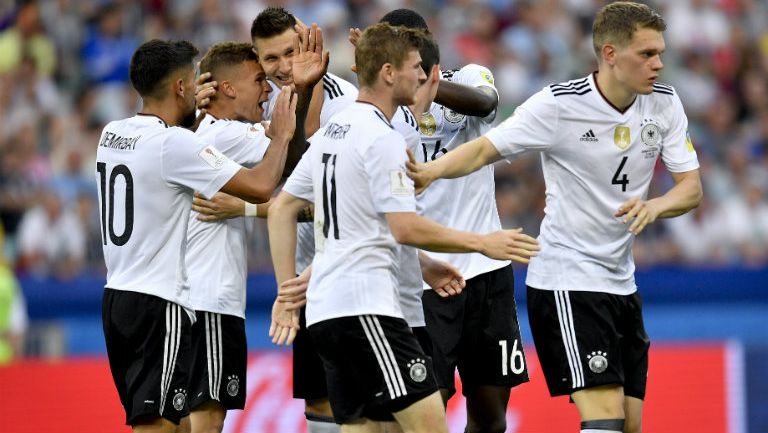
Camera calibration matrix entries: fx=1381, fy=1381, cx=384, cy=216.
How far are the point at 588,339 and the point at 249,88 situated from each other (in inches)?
96.7

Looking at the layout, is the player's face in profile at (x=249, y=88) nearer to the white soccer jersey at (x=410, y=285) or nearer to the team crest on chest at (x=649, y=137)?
the white soccer jersey at (x=410, y=285)

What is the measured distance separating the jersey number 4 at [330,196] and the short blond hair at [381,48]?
413mm

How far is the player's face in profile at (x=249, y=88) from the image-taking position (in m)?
8.07

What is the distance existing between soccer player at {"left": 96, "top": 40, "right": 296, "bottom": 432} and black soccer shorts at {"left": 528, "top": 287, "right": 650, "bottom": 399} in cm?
168

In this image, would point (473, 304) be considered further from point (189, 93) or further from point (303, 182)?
point (189, 93)

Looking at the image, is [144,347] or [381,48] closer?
[381,48]

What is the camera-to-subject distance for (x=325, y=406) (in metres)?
8.30

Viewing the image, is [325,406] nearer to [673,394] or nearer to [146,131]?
[146,131]

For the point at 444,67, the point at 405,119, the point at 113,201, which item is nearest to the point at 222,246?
the point at 113,201

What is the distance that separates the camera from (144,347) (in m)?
→ 7.13

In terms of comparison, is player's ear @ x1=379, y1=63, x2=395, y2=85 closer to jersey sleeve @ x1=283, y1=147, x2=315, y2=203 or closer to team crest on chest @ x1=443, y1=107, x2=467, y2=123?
jersey sleeve @ x1=283, y1=147, x2=315, y2=203

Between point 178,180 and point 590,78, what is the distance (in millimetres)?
2305

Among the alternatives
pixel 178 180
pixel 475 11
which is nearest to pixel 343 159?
pixel 178 180

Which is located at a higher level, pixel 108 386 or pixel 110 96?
pixel 110 96
